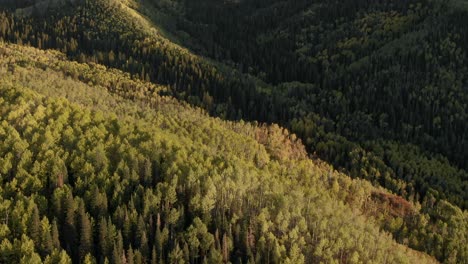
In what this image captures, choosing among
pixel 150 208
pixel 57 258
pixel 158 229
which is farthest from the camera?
pixel 150 208

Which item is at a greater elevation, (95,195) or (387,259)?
(95,195)

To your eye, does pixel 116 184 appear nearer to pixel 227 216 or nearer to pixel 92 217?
pixel 92 217

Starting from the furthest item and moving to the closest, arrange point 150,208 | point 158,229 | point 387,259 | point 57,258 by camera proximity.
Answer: point 387,259 < point 150,208 < point 158,229 < point 57,258

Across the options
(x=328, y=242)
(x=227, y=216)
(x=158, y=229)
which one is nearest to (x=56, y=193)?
(x=158, y=229)

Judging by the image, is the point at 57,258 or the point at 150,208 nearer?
the point at 57,258

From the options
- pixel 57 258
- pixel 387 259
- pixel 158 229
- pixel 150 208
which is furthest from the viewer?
pixel 387 259

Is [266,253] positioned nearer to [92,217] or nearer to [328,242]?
[328,242]

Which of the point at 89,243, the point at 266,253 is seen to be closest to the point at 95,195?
the point at 89,243

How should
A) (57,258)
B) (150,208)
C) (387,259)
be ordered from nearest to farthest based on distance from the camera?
(57,258), (150,208), (387,259)

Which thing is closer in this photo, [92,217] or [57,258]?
[57,258]
